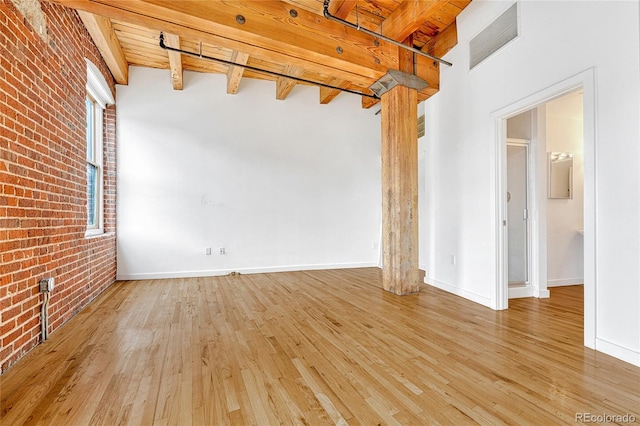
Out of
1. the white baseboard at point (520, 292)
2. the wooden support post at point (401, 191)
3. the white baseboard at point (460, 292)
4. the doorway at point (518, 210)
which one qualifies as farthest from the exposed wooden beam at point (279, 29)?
the white baseboard at point (520, 292)

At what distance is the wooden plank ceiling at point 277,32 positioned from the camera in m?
2.56

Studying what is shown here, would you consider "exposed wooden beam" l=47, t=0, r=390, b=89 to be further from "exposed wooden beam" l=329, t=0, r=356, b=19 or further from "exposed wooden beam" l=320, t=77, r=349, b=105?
"exposed wooden beam" l=320, t=77, r=349, b=105

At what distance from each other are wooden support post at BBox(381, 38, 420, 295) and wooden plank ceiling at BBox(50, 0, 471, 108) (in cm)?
44

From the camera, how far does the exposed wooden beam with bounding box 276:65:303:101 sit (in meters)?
4.46

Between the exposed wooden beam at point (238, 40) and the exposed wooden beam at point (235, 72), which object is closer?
the exposed wooden beam at point (238, 40)

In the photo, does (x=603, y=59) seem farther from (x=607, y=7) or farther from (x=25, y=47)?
(x=25, y=47)

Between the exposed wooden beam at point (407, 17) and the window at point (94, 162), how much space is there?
4.14m

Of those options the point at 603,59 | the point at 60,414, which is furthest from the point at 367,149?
the point at 60,414

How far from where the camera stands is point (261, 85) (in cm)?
531

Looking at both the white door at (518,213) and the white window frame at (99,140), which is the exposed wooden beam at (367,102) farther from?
the white window frame at (99,140)

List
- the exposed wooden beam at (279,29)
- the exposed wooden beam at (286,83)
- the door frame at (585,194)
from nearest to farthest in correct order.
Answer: the door frame at (585,194), the exposed wooden beam at (279,29), the exposed wooden beam at (286,83)

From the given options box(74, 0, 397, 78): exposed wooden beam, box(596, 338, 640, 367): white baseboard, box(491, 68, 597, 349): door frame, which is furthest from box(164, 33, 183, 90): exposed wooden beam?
box(596, 338, 640, 367): white baseboard

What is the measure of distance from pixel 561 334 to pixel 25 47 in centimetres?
479

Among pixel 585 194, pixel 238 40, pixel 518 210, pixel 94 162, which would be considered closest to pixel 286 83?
pixel 238 40
